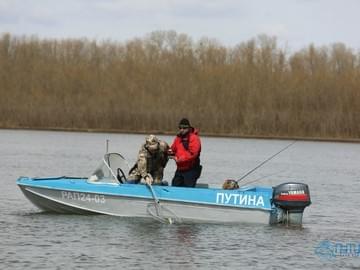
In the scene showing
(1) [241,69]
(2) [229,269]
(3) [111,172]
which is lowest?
(2) [229,269]

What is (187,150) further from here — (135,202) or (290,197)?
(290,197)

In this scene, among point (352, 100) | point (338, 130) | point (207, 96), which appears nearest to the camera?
point (338, 130)

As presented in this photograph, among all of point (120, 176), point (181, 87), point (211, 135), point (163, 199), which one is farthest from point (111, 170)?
point (181, 87)

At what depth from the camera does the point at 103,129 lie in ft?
228

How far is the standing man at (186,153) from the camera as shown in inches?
722

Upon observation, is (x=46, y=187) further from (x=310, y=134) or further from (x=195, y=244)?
(x=310, y=134)

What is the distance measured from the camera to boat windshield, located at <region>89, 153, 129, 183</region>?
18.9 m

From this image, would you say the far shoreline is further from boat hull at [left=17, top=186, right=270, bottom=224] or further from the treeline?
boat hull at [left=17, top=186, right=270, bottom=224]

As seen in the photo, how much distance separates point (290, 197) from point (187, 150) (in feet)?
7.99

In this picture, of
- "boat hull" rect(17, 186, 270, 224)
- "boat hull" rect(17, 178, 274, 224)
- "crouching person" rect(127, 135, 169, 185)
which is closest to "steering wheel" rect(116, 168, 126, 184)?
"crouching person" rect(127, 135, 169, 185)

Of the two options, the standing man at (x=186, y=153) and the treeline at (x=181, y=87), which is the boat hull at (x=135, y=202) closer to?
the standing man at (x=186, y=153)

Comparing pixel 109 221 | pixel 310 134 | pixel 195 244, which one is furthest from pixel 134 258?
pixel 310 134

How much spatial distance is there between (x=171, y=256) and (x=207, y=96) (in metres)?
57.7

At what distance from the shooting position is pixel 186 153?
18.4 m
